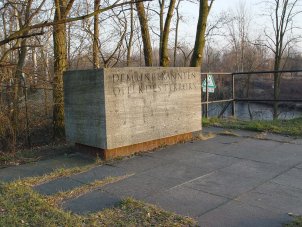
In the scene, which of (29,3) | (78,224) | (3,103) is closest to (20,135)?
(3,103)

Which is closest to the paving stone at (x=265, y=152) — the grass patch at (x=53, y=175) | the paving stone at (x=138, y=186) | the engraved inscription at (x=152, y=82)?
the engraved inscription at (x=152, y=82)

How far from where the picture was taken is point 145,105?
21.5ft

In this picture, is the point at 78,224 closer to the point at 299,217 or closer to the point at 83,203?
the point at 83,203

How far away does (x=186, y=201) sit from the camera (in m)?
4.15

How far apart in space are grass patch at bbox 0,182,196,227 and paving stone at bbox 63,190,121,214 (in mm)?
119

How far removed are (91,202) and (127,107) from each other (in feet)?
7.66

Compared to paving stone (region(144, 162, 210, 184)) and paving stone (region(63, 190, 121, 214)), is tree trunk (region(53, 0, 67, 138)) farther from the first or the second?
paving stone (region(63, 190, 121, 214))

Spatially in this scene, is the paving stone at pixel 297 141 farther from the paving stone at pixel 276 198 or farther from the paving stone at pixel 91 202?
the paving stone at pixel 91 202

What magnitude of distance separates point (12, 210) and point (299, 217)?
2.80 m

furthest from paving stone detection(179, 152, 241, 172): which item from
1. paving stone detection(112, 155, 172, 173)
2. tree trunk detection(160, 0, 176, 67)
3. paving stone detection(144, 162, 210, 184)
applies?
tree trunk detection(160, 0, 176, 67)

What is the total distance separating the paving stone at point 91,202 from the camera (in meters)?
3.95

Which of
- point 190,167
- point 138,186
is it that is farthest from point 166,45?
point 138,186

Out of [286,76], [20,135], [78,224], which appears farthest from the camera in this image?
[286,76]

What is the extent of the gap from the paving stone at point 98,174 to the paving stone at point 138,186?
321 millimetres
